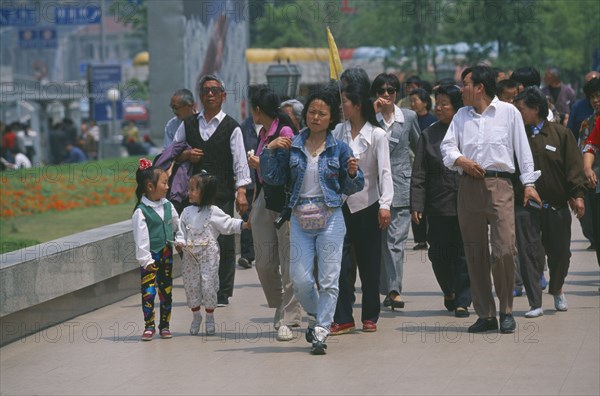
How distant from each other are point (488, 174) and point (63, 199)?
15538 mm

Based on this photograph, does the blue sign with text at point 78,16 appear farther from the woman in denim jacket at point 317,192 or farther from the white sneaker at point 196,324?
the woman in denim jacket at point 317,192

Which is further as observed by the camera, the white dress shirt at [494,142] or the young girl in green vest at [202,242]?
the young girl in green vest at [202,242]

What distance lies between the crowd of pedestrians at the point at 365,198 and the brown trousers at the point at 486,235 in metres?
0.01

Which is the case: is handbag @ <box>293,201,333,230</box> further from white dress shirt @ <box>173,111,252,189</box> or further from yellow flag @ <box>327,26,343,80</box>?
white dress shirt @ <box>173,111,252,189</box>

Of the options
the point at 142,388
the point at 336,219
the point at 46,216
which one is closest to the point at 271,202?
Result: the point at 336,219

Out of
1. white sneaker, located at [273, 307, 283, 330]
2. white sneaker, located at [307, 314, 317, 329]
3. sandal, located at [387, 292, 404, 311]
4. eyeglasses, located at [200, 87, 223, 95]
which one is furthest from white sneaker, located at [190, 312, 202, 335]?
eyeglasses, located at [200, 87, 223, 95]

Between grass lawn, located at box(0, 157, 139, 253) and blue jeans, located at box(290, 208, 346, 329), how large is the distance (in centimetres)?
866

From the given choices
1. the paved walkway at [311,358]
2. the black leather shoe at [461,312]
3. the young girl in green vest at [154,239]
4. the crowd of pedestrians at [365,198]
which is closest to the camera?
the paved walkway at [311,358]

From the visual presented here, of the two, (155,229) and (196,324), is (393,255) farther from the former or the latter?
(155,229)

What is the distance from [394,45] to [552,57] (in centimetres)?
498

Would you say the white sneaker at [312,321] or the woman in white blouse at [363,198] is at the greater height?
the woman in white blouse at [363,198]

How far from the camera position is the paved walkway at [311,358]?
809cm

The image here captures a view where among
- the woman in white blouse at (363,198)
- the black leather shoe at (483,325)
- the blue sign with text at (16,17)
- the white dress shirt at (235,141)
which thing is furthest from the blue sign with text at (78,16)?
the black leather shoe at (483,325)

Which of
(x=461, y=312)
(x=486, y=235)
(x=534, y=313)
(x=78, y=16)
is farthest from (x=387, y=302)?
(x=78, y=16)
